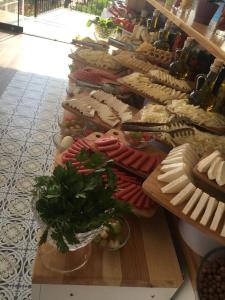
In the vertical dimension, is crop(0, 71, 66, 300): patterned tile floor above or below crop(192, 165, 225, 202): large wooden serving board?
below

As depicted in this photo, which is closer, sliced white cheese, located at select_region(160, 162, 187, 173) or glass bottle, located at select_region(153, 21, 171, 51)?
sliced white cheese, located at select_region(160, 162, 187, 173)

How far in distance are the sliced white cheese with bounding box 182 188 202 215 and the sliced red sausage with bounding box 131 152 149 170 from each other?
1.05 feet

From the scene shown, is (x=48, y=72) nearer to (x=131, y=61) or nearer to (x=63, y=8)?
(x=131, y=61)

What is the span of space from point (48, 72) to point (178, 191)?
134 inches

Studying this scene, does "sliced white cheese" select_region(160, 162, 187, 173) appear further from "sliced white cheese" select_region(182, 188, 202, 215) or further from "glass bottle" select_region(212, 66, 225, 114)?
"glass bottle" select_region(212, 66, 225, 114)

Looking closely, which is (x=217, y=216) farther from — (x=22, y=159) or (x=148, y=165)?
(x=22, y=159)

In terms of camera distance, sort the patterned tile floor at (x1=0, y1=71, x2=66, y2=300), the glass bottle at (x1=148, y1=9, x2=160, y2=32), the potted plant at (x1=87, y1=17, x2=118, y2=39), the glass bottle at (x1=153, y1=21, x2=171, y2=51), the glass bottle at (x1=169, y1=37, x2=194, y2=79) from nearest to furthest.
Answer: the patterned tile floor at (x1=0, y1=71, x2=66, y2=300) → the glass bottle at (x1=169, y1=37, x2=194, y2=79) → the glass bottle at (x1=153, y1=21, x2=171, y2=51) → the glass bottle at (x1=148, y1=9, x2=160, y2=32) → the potted plant at (x1=87, y1=17, x2=118, y2=39)

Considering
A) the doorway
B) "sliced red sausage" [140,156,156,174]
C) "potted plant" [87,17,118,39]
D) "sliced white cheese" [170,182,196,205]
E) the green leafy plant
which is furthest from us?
the doorway

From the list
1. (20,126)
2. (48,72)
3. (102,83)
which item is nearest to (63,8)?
(48,72)

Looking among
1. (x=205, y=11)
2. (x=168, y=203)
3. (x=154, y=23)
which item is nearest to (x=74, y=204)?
(x=168, y=203)

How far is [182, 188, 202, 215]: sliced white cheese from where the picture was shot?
0.74 metres

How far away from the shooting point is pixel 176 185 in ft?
2.55

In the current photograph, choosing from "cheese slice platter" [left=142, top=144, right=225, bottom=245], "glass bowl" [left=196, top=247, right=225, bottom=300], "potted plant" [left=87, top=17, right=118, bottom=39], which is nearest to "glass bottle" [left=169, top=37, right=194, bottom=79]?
"cheese slice platter" [left=142, top=144, right=225, bottom=245]

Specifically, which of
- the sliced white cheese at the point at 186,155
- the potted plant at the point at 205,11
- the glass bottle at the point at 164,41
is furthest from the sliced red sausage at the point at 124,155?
the glass bottle at the point at 164,41
